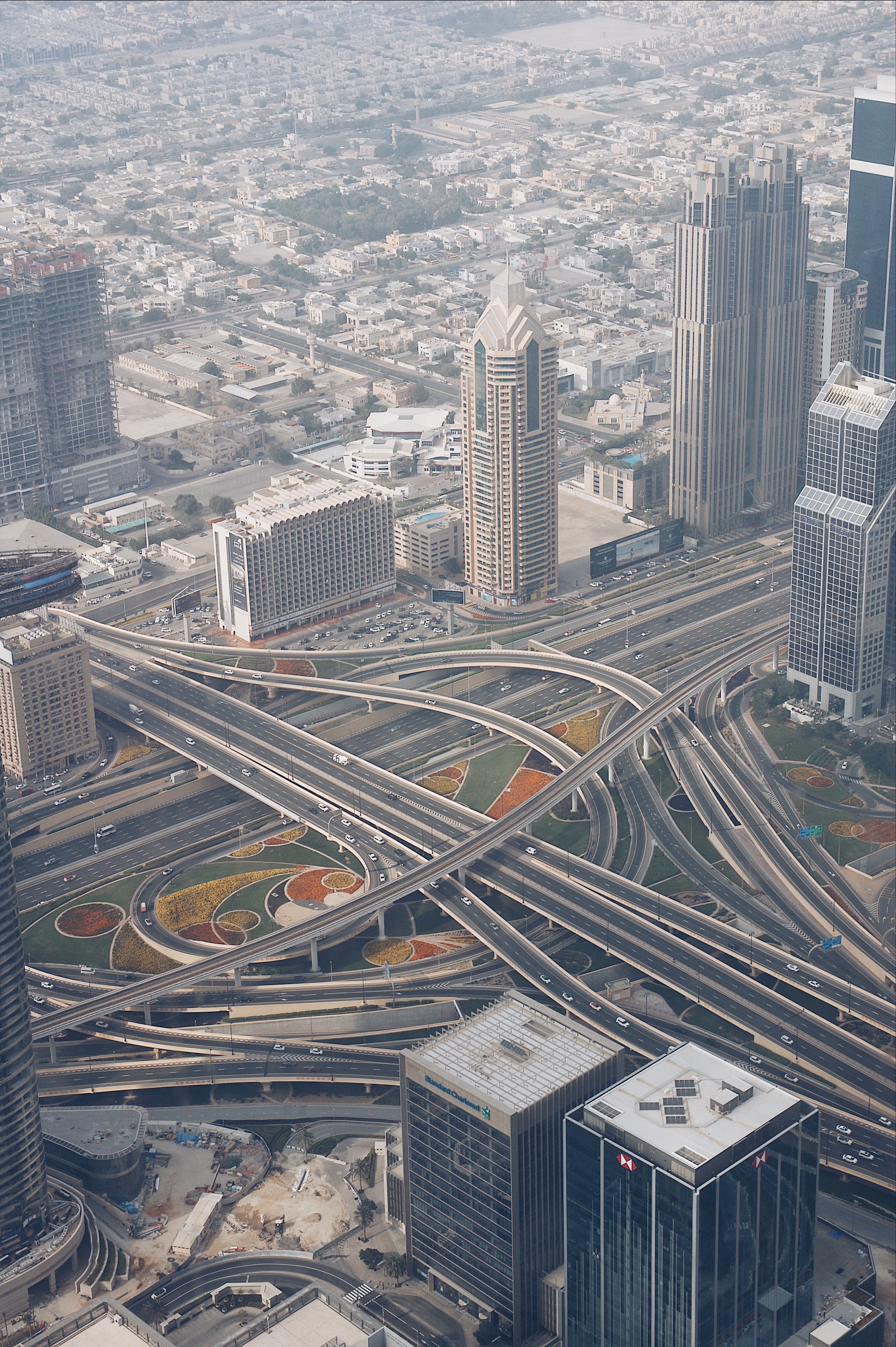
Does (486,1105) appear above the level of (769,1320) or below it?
above

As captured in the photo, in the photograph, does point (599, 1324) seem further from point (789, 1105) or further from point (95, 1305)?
point (95, 1305)

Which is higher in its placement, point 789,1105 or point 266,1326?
point 789,1105

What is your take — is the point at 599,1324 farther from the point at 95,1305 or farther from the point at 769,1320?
the point at 95,1305

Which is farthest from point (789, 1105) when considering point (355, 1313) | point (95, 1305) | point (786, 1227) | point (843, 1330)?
point (95, 1305)

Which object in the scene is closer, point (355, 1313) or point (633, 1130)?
point (633, 1130)

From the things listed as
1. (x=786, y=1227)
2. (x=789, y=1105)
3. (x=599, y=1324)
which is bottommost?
(x=599, y=1324)

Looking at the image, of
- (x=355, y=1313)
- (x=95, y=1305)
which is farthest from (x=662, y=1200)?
(x=95, y=1305)
